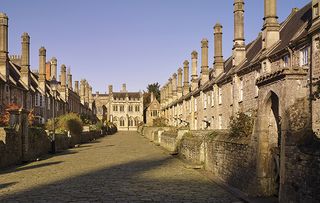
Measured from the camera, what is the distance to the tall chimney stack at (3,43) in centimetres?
3900

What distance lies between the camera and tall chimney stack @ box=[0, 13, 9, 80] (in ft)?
128

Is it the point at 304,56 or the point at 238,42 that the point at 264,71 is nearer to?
the point at 304,56

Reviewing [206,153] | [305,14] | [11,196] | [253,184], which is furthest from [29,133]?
[305,14]

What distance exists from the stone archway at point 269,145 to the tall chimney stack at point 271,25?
60.7 feet

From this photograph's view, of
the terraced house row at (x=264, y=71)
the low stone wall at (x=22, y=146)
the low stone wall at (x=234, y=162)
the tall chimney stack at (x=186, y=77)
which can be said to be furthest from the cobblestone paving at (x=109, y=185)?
the tall chimney stack at (x=186, y=77)

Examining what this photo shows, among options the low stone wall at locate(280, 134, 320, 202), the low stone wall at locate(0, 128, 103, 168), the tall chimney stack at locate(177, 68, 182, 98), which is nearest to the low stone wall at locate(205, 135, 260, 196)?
the low stone wall at locate(280, 134, 320, 202)

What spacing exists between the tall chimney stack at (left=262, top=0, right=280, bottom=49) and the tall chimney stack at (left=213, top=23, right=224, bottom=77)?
45.4 ft

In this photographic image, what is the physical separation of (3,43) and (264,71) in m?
26.1

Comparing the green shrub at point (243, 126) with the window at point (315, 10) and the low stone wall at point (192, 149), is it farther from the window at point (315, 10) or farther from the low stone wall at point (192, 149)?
the window at point (315, 10)

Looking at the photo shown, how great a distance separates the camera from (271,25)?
94.8 feet

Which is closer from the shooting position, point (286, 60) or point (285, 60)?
point (286, 60)

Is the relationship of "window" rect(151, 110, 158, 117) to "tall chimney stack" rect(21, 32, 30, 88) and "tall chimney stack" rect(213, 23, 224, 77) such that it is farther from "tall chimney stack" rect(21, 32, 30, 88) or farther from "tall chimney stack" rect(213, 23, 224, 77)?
"tall chimney stack" rect(213, 23, 224, 77)

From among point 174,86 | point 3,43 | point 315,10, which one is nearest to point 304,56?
point 315,10

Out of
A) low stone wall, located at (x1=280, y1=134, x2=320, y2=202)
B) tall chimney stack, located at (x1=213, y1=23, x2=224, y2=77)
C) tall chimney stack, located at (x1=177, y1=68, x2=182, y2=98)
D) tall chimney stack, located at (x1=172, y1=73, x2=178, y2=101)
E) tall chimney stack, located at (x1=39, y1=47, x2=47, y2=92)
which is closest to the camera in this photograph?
low stone wall, located at (x1=280, y1=134, x2=320, y2=202)
